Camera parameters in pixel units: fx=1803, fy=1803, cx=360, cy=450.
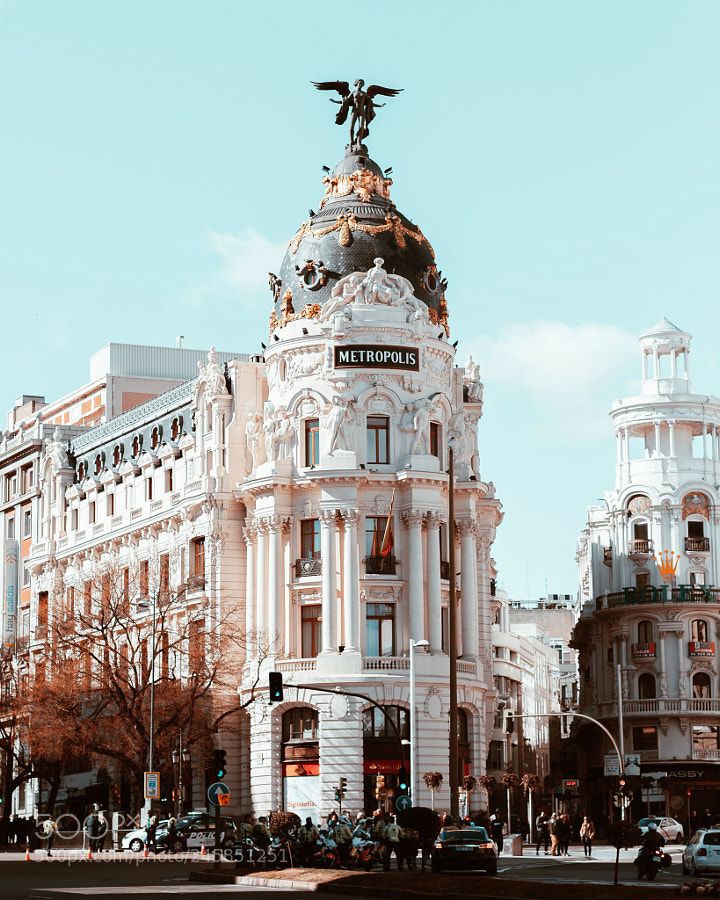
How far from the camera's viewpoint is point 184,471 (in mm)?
96188

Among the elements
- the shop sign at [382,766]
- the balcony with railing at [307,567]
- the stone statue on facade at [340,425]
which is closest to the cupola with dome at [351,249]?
the stone statue on facade at [340,425]

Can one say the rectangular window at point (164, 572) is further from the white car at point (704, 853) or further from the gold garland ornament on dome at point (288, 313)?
the white car at point (704, 853)

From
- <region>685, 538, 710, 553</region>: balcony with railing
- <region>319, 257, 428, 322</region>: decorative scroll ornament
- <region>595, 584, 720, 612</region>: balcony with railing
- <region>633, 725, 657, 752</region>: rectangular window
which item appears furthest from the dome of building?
<region>633, 725, 657, 752</region>: rectangular window

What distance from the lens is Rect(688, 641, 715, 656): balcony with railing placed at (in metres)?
102

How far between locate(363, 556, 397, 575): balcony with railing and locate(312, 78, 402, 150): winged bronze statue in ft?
73.7

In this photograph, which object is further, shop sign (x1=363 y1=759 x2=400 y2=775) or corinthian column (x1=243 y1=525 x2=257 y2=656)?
corinthian column (x1=243 y1=525 x2=257 y2=656)

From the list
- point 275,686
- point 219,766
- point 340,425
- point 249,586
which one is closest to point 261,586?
point 249,586

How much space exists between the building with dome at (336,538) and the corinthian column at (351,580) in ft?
0.29

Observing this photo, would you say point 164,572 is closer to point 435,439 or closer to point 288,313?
point 288,313

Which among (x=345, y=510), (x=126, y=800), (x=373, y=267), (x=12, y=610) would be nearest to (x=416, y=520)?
(x=345, y=510)

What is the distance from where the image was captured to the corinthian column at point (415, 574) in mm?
83562

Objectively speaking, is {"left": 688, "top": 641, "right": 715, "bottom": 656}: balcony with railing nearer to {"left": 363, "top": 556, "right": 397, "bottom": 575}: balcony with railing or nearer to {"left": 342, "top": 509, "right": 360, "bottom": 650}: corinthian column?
{"left": 363, "top": 556, "right": 397, "bottom": 575}: balcony with railing

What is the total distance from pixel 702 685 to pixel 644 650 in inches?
150

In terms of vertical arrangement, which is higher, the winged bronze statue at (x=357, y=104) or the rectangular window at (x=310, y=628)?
the winged bronze statue at (x=357, y=104)
